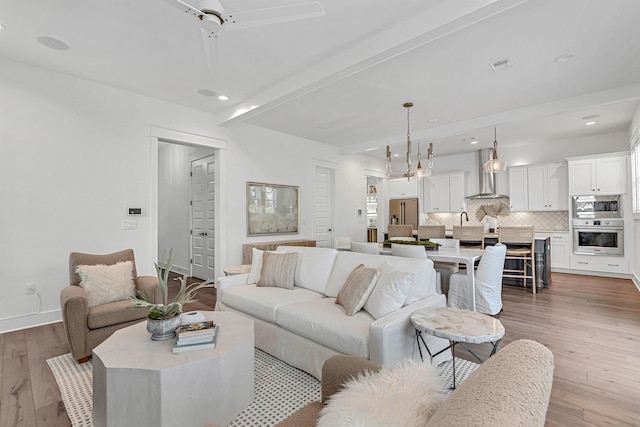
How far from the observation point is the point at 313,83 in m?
3.43

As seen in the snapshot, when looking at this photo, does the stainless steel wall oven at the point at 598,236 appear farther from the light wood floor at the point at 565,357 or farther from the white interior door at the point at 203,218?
the white interior door at the point at 203,218

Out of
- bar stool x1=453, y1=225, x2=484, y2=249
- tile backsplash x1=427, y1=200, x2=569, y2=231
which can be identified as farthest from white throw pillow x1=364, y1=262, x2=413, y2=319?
tile backsplash x1=427, y1=200, x2=569, y2=231

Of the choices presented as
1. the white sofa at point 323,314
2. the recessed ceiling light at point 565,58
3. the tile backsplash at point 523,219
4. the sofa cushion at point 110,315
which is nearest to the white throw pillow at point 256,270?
the white sofa at point 323,314

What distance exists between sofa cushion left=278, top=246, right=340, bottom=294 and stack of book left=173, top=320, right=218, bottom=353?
1.38 metres

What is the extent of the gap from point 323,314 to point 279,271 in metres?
1.03

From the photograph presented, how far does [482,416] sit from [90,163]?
467 cm

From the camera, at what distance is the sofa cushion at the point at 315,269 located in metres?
3.18

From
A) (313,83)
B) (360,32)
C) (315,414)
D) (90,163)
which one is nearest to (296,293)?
(315,414)

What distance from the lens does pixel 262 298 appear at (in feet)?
9.48

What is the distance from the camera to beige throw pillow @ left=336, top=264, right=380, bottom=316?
239 centimetres

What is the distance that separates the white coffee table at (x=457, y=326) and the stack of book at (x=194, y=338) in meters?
1.32

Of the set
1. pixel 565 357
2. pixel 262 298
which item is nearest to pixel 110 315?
pixel 262 298

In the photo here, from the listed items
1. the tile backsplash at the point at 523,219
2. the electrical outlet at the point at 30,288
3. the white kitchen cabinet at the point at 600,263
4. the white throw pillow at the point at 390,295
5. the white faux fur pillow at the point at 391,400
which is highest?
the tile backsplash at the point at 523,219

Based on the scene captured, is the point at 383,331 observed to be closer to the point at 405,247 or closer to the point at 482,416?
the point at 482,416
